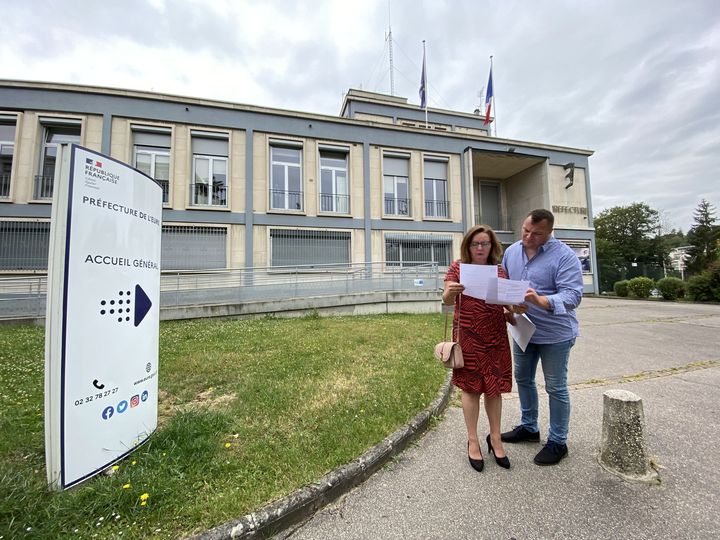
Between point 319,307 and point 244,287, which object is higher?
point 244,287

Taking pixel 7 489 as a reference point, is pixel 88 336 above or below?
above

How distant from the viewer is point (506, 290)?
2.42 meters

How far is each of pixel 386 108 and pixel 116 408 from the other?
26990mm

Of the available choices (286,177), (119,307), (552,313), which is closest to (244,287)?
(286,177)

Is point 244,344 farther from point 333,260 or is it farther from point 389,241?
point 389,241

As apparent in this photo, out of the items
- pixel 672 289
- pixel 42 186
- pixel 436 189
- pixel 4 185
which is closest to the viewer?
pixel 4 185

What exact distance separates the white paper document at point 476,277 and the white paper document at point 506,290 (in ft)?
0.11

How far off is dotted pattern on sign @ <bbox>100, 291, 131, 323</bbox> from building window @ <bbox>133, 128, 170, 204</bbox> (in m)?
15.2

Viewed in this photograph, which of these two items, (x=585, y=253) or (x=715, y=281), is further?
(x=585, y=253)

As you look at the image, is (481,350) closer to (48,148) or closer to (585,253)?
(48,148)

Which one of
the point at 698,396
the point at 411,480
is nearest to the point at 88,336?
the point at 411,480

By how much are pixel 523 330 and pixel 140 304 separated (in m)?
3.16

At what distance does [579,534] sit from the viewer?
6.59 ft

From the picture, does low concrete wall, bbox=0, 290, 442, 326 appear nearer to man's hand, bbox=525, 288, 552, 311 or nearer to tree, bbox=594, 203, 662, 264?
man's hand, bbox=525, 288, 552, 311
